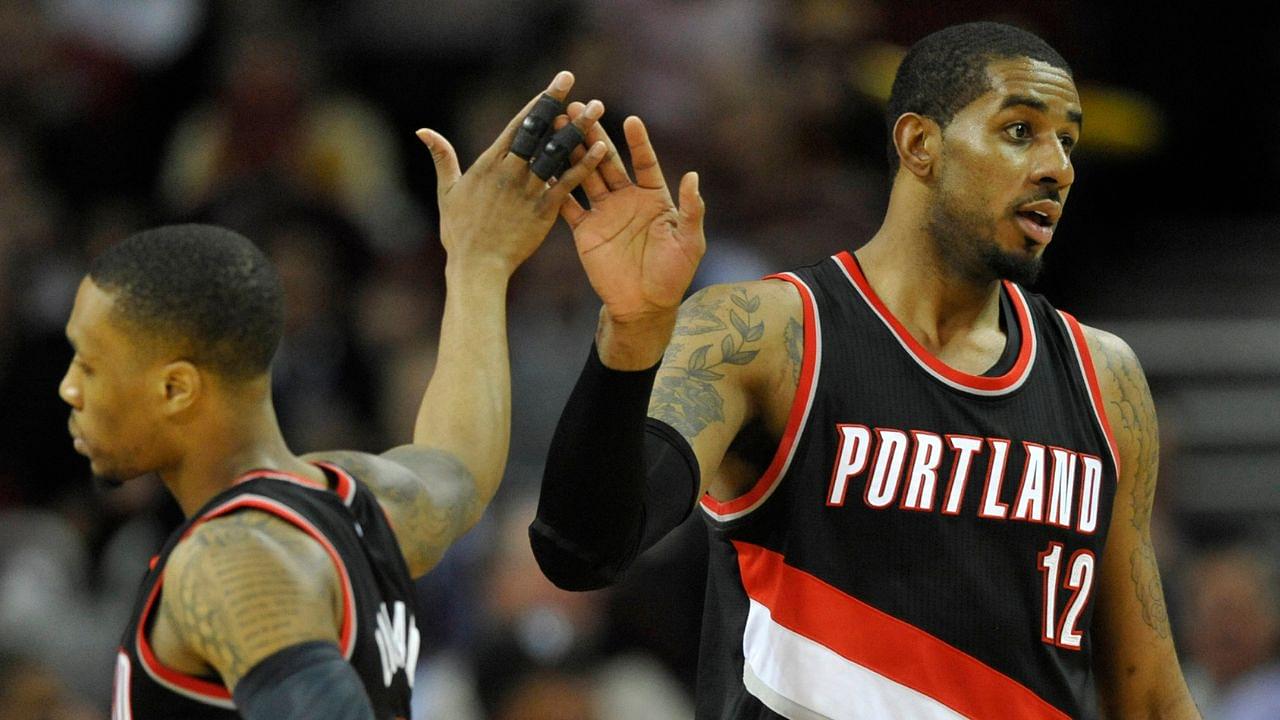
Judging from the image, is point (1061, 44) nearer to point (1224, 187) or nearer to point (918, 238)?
point (1224, 187)

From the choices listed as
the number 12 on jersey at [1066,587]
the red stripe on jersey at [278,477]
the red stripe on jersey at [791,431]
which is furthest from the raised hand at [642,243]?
the number 12 on jersey at [1066,587]

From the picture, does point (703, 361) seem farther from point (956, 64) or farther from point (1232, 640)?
point (1232, 640)

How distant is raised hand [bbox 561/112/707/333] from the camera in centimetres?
317

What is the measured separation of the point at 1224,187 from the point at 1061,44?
4.54 feet

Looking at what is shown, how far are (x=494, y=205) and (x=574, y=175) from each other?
0.38 metres

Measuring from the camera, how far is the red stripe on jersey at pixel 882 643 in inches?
138

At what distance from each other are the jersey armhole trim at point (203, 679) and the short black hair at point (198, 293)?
0.28 m

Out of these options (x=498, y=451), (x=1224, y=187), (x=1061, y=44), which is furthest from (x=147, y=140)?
(x=498, y=451)

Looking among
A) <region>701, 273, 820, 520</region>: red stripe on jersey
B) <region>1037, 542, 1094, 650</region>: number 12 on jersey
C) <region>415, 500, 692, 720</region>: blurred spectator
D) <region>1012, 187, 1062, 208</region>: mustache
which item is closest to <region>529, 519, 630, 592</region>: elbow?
<region>701, 273, 820, 520</region>: red stripe on jersey

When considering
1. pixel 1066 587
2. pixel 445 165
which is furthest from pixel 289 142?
pixel 1066 587

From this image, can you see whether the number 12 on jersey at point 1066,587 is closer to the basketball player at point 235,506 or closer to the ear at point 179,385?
the basketball player at point 235,506

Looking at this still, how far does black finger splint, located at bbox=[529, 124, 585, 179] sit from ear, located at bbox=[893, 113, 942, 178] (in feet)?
2.64

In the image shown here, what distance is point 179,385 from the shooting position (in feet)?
10.2

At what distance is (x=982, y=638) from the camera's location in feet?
11.7
